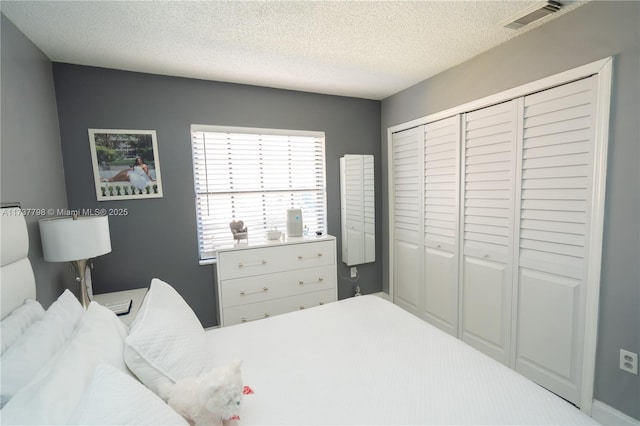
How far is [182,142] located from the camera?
104 inches

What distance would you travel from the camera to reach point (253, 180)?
9.80 ft

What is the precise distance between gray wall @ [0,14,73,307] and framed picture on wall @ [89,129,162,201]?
255 mm

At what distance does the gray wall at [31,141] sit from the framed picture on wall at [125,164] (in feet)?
0.84

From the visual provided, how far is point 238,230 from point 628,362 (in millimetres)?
2869

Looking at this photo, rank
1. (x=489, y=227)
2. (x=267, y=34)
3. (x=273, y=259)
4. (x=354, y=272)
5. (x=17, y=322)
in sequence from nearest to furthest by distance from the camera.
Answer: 1. (x=17, y=322)
2. (x=267, y=34)
3. (x=489, y=227)
4. (x=273, y=259)
5. (x=354, y=272)

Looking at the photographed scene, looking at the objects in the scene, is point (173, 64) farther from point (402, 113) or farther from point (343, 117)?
point (402, 113)

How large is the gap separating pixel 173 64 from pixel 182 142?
0.65 metres

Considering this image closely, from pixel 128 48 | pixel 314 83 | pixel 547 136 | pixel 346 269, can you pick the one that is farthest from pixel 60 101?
pixel 547 136

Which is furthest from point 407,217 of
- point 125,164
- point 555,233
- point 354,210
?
point 125,164

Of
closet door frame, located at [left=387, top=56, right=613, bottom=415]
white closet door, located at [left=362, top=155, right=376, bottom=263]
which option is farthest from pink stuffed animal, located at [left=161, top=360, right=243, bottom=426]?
white closet door, located at [left=362, top=155, right=376, bottom=263]

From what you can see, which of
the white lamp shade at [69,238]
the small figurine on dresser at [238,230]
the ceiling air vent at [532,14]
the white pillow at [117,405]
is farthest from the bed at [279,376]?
the ceiling air vent at [532,14]

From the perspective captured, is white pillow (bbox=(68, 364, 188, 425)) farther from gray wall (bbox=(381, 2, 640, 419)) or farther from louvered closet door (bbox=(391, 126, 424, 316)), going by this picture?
louvered closet door (bbox=(391, 126, 424, 316))

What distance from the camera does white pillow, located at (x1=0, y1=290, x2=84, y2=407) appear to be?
0.80m

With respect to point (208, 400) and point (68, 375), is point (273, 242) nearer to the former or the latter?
point (208, 400)
